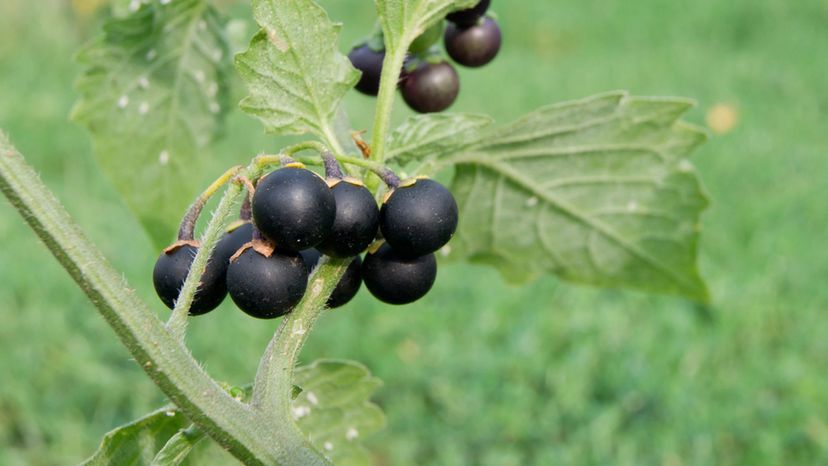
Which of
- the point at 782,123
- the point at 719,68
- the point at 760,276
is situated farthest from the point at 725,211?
the point at 719,68

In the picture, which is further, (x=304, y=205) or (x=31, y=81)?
(x=31, y=81)

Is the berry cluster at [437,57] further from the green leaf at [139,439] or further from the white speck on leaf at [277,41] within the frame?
the green leaf at [139,439]

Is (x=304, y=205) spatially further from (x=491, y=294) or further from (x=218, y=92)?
(x=491, y=294)

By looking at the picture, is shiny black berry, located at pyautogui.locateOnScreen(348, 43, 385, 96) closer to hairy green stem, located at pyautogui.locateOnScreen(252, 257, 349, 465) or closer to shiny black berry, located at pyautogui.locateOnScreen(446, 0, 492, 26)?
shiny black berry, located at pyautogui.locateOnScreen(446, 0, 492, 26)

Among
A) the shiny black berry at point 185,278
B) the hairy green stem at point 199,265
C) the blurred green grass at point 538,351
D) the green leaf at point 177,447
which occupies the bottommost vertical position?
the blurred green grass at point 538,351

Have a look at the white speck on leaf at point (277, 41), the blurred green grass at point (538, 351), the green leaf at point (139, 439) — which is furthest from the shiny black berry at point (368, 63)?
the blurred green grass at point (538, 351)

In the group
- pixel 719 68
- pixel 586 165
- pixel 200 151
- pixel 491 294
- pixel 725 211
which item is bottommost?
pixel 719 68
